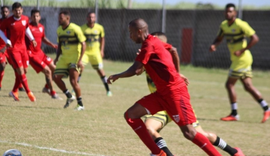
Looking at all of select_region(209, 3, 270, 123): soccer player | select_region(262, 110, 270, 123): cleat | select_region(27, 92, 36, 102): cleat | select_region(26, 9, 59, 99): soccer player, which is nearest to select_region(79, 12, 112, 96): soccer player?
select_region(26, 9, 59, 99): soccer player

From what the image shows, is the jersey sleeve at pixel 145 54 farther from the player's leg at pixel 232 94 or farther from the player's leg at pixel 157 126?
the player's leg at pixel 232 94

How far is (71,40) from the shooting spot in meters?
11.7

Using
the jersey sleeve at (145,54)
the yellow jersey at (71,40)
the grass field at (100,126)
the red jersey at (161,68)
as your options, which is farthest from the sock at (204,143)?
the yellow jersey at (71,40)

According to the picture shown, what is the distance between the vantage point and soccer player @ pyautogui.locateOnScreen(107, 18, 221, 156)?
20.8ft

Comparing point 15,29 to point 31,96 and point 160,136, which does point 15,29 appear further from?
point 160,136

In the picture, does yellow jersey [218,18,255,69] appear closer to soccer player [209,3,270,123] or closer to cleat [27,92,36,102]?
soccer player [209,3,270,123]

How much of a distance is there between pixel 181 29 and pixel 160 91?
1985 centimetres

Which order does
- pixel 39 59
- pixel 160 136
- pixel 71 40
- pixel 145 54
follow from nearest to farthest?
pixel 145 54 → pixel 160 136 → pixel 71 40 → pixel 39 59

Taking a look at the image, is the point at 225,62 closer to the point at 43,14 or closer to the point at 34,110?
the point at 43,14

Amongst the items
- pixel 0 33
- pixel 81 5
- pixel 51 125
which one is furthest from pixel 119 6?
pixel 51 125

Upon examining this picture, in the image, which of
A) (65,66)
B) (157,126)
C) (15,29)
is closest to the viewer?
(157,126)

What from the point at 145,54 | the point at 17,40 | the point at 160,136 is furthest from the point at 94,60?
the point at 145,54

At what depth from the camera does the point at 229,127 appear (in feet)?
34.9

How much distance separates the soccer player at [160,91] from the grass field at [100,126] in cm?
96
